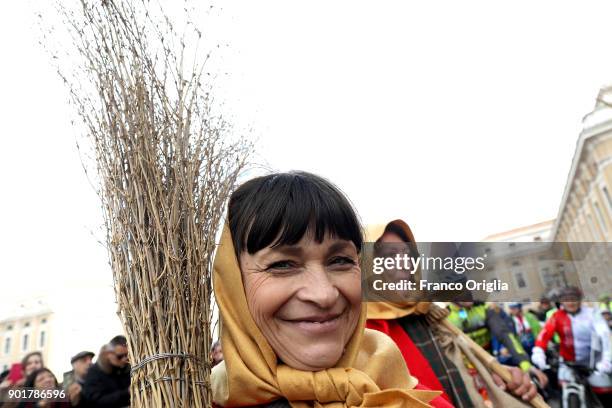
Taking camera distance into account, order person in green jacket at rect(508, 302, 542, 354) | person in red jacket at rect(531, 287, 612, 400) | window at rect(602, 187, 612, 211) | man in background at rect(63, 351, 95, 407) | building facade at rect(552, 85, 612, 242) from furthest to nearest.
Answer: window at rect(602, 187, 612, 211)
building facade at rect(552, 85, 612, 242)
person in green jacket at rect(508, 302, 542, 354)
person in red jacket at rect(531, 287, 612, 400)
man in background at rect(63, 351, 95, 407)

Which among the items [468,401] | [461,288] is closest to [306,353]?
[468,401]

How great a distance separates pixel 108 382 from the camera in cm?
314

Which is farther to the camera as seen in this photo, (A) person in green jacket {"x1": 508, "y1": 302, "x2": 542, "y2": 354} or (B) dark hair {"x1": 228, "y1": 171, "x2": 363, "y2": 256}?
(A) person in green jacket {"x1": 508, "y1": 302, "x2": 542, "y2": 354}

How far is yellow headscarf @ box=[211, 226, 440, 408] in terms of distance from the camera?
3.76 ft

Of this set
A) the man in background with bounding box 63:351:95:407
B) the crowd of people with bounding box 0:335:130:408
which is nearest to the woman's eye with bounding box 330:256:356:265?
the crowd of people with bounding box 0:335:130:408

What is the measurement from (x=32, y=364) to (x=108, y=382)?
686 millimetres

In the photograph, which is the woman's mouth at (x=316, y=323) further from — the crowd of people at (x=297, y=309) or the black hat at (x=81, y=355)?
the black hat at (x=81, y=355)

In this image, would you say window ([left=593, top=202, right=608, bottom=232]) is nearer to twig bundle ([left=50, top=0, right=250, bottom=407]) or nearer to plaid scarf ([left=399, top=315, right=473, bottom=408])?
plaid scarf ([left=399, top=315, right=473, bottom=408])

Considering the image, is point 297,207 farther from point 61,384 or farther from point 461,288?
point 61,384

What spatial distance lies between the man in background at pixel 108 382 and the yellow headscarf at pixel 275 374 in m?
2.07

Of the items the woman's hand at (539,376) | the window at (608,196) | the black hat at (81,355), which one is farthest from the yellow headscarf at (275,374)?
the window at (608,196)

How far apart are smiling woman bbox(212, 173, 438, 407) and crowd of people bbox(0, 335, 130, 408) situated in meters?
2.04

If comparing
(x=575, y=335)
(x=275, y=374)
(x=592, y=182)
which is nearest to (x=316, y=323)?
(x=275, y=374)

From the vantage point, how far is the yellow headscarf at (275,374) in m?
1.14
